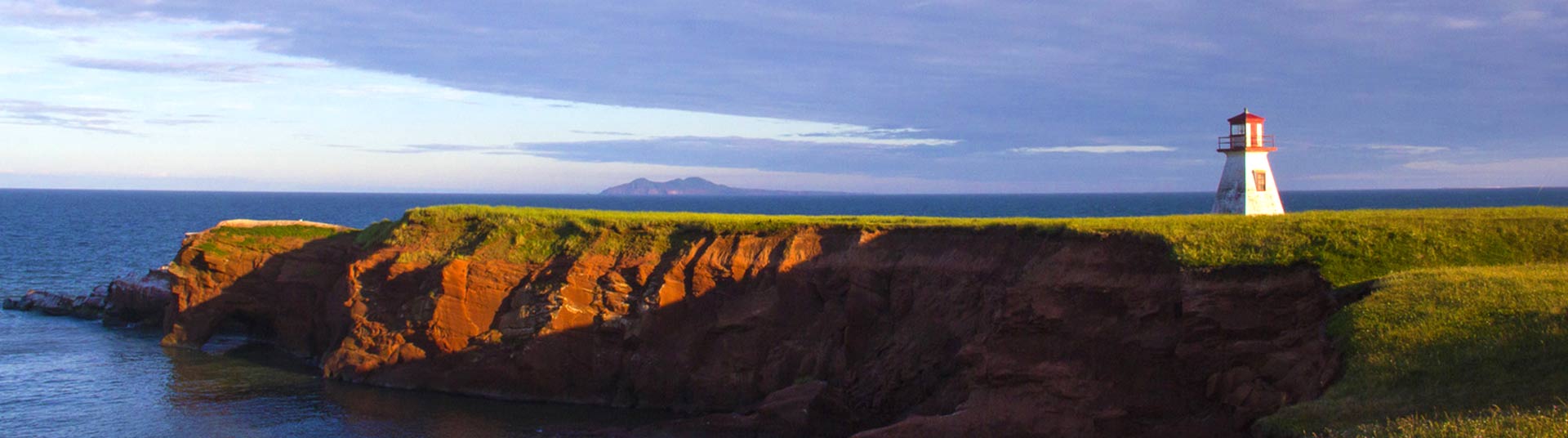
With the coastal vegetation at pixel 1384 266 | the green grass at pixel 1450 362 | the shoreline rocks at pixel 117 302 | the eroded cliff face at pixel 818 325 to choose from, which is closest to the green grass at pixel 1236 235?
the coastal vegetation at pixel 1384 266

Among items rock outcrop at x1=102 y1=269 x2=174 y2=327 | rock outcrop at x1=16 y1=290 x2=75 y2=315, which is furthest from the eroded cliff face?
rock outcrop at x1=16 y1=290 x2=75 y2=315

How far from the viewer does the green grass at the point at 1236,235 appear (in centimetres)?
2083

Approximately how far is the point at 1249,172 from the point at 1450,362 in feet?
80.5

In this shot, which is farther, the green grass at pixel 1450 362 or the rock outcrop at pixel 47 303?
the rock outcrop at pixel 47 303

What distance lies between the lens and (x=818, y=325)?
26.4 meters

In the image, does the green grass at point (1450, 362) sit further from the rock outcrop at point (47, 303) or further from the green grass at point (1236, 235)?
the rock outcrop at point (47, 303)

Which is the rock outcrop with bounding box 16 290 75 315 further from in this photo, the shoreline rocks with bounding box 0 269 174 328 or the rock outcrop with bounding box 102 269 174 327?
the rock outcrop with bounding box 102 269 174 327

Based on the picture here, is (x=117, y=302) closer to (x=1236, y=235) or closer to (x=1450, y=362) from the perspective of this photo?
(x=1236, y=235)

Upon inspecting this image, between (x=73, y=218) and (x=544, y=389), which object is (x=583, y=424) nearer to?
(x=544, y=389)

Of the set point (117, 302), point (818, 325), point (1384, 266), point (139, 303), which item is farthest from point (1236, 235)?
point (117, 302)

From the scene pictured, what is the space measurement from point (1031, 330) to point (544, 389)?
13124mm

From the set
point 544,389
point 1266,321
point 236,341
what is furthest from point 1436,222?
point 236,341

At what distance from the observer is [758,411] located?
2397 cm

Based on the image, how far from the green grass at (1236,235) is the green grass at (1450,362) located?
2060 mm
